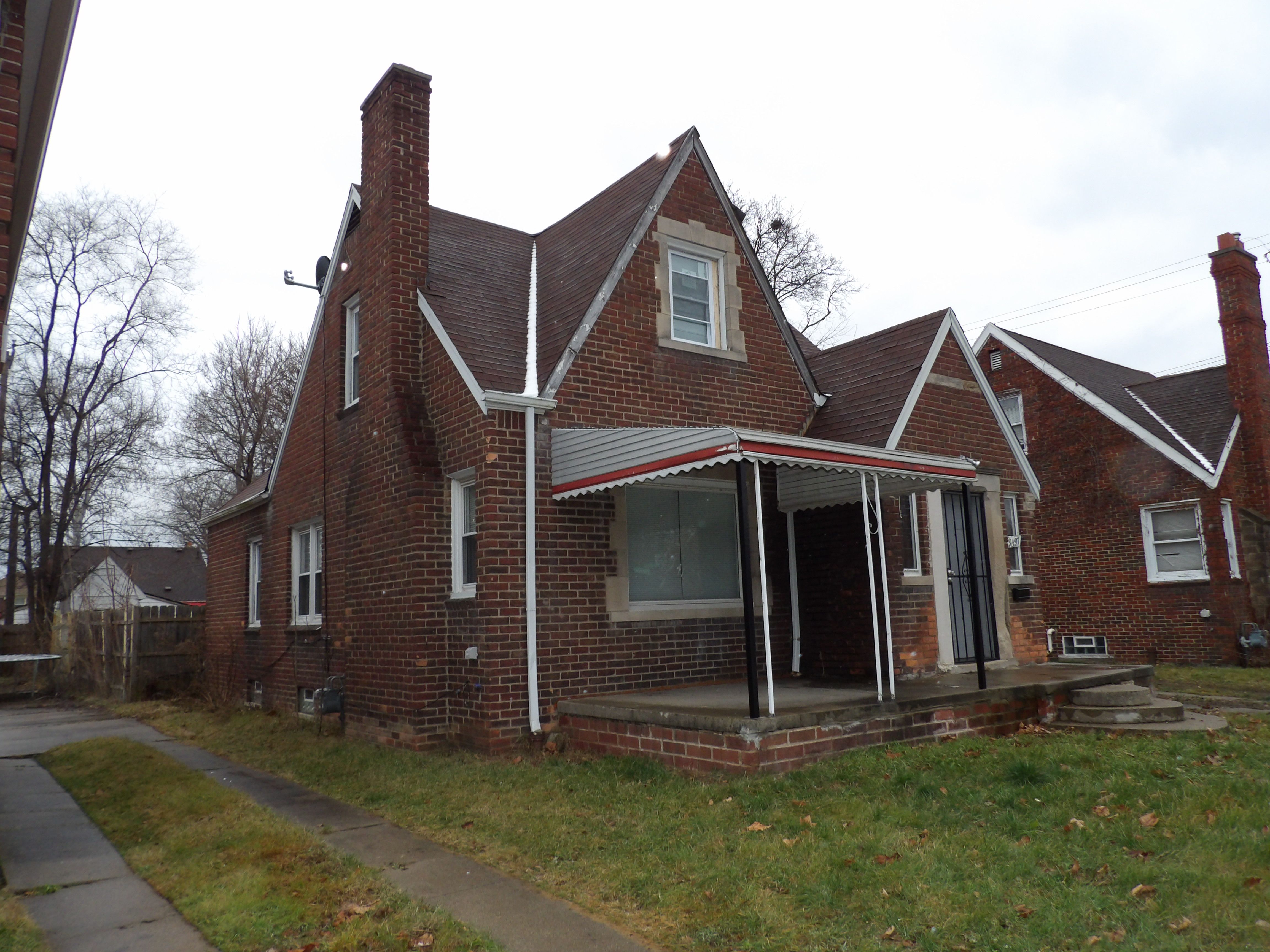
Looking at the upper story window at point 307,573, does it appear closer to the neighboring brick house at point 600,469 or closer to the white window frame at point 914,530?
the neighboring brick house at point 600,469

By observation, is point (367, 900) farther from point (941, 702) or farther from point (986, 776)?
point (941, 702)

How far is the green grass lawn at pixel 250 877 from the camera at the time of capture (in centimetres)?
488

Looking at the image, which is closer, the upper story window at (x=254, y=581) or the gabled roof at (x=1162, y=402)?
the upper story window at (x=254, y=581)

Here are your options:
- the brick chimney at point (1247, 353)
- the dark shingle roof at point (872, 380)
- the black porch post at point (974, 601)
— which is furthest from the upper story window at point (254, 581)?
the brick chimney at point (1247, 353)

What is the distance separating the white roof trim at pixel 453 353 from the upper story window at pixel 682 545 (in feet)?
6.61

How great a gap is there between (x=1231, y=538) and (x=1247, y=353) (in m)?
3.99

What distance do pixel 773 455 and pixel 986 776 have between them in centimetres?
296

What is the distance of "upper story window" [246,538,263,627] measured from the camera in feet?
52.3

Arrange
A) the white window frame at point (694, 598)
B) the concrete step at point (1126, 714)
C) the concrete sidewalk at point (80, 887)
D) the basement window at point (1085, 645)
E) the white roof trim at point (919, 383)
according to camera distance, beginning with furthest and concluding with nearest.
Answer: the basement window at point (1085, 645) → the white roof trim at point (919, 383) → the white window frame at point (694, 598) → the concrete step at point (1126, 714) → the concrete sidewalk at point (80, 887)

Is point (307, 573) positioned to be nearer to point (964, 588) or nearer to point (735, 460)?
point (735, 460)

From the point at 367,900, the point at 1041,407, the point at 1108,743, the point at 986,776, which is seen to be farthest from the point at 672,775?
the point at 1041,407

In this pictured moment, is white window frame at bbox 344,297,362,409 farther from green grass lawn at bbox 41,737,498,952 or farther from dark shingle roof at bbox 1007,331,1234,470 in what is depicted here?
dark shingle roof at bbox 1007,331,1234,470

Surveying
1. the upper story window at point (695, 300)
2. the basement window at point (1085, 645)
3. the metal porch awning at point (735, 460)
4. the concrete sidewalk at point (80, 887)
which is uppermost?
the upper story window at point (695, 300)

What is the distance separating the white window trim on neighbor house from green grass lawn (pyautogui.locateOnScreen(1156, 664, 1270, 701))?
27.5ft
